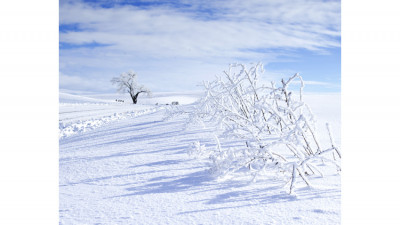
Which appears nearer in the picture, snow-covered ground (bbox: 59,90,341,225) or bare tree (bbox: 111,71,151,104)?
snow-covered ground (bbox: 59,90,341,225)

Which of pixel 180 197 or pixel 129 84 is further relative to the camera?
pixel 129 84

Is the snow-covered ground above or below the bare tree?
below

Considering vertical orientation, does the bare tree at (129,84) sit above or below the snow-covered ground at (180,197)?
above

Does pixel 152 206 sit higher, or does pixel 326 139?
pixel 326 139

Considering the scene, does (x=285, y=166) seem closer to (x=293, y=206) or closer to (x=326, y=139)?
(x=293, y=206)

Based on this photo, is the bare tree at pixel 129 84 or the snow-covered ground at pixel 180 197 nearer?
the snow-covered ground at pixel 180 197

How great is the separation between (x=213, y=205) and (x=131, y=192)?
2.22 ft

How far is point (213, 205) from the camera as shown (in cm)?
205
